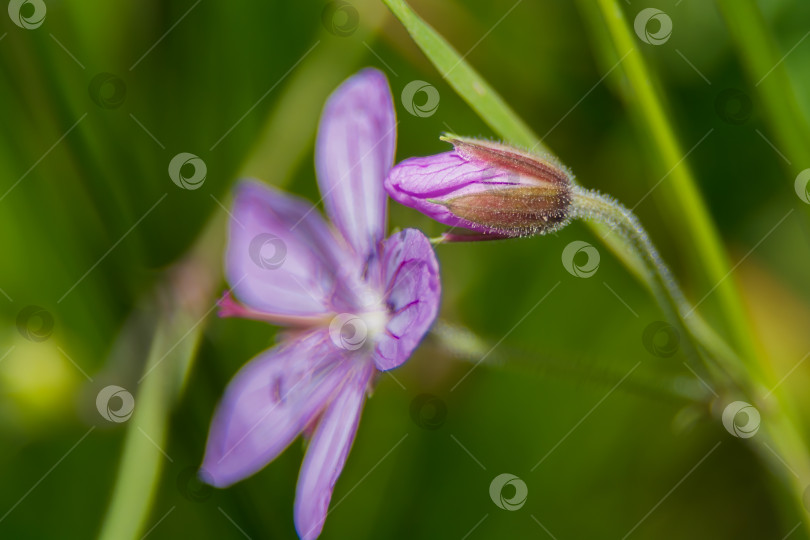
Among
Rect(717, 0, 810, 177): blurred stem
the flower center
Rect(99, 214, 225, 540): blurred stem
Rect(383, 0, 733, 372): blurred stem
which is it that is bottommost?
Rect(99, 214, 225, 540): blurred stem

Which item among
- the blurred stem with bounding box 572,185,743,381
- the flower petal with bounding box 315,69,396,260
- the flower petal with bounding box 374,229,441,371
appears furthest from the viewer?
the flower petal with bounding box 315,69,396,260

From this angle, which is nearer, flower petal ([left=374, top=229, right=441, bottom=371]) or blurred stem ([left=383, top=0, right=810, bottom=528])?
flower petal ([left=374, top=229, right=441, bottom=371])

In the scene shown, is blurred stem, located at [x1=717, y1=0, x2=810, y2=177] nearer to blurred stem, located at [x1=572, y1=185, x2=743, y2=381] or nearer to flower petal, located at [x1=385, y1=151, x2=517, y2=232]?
blurred stem, located at [x1=572, y1=185, x2=743, y2=381]

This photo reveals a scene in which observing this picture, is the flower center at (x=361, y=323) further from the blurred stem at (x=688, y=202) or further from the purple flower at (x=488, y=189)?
the blurred stem at (x=688, y=202)

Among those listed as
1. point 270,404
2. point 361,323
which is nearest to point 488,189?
point 361,323

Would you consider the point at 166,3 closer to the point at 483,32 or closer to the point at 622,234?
the point at 483,32

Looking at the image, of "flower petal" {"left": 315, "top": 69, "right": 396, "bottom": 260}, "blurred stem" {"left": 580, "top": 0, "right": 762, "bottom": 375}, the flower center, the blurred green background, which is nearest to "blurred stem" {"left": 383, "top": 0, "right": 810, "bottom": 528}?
"blurred stem" {"left": 580, "top": 0, "right": 762, "bottom": 375}

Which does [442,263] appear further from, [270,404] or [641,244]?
[641,244]

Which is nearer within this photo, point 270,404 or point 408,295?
point 408,295

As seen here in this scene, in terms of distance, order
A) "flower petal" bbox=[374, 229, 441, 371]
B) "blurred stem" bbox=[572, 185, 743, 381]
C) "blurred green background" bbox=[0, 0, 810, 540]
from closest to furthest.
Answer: "flower petal" bbox=[374, 229, 441, 371] → "blurred stem" bbox=[572, 185, 743, 381] → "blurred green background" bbox=[0, 0, 810, 540]

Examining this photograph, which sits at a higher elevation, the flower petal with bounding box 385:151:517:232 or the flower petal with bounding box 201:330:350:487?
the flower petal with bounding box 385:151:517:232
